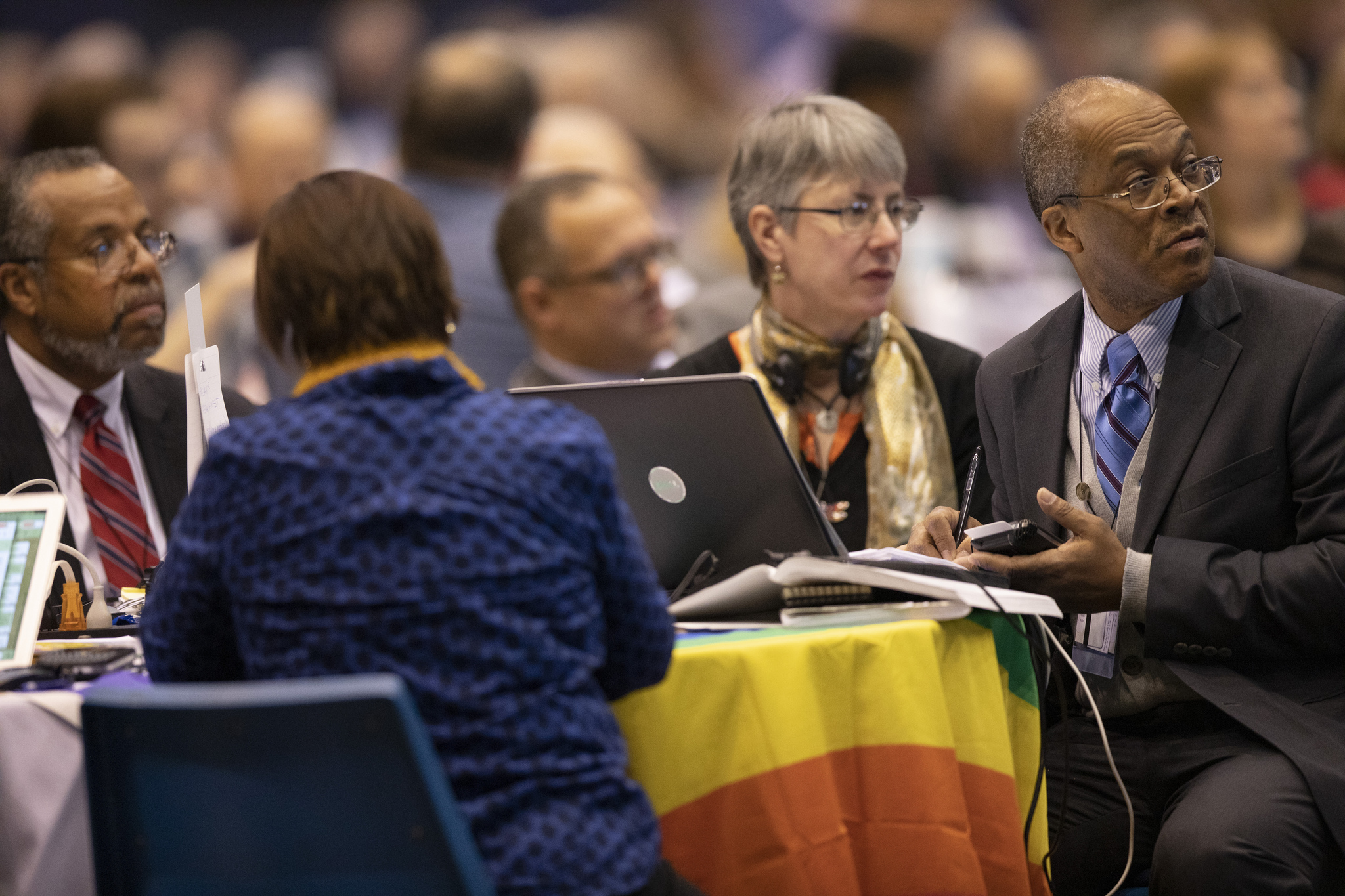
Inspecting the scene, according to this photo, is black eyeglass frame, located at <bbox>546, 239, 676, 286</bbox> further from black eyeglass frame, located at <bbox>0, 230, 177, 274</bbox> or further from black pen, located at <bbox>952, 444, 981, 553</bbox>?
black pen, located at <bbox>952, 444, 981, 553</bbox>

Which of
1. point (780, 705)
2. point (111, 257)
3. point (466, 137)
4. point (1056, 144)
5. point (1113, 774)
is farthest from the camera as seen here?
point (466, 137)

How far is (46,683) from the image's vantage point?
2.08 meters

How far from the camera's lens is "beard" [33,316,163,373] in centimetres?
318

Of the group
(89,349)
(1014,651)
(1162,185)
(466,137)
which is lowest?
(1014,651)

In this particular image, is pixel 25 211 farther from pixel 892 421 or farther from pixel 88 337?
pixel 892 421

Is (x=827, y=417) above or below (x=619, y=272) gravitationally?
below

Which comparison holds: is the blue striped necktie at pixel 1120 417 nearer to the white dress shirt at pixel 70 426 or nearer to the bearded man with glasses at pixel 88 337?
the bearded man with glasses at pixel 88 337

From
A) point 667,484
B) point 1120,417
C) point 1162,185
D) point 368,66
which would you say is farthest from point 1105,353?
point 368,66

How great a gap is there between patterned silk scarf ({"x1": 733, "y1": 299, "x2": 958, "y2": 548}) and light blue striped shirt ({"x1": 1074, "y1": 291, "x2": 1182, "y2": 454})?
544 mm

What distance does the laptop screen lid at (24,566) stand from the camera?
2244 millimetres

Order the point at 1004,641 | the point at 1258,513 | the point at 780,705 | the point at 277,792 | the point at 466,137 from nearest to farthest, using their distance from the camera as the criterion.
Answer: the point at 277,792, the point at 780,705, the point at 1004,641, the point at 1258,513, the point at 466,137

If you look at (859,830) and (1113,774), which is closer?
(859,830)

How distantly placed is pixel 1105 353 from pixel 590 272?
80.3 inches

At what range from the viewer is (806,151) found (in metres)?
3.28
